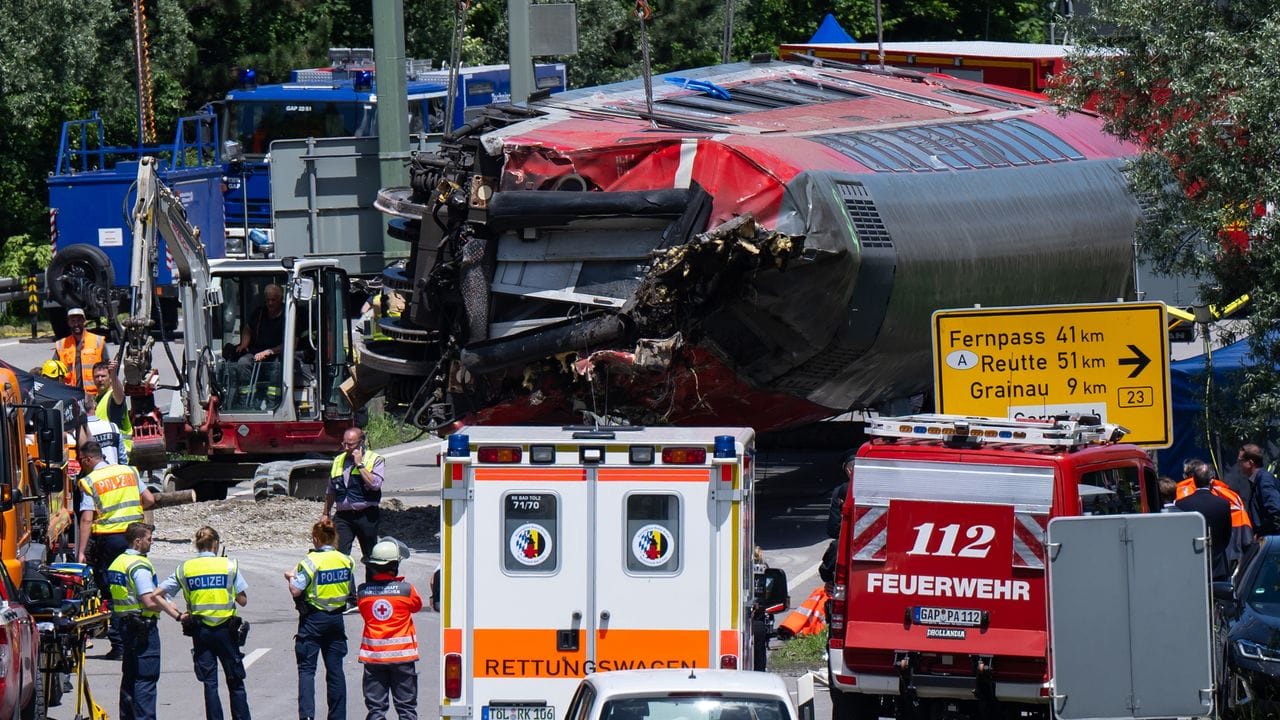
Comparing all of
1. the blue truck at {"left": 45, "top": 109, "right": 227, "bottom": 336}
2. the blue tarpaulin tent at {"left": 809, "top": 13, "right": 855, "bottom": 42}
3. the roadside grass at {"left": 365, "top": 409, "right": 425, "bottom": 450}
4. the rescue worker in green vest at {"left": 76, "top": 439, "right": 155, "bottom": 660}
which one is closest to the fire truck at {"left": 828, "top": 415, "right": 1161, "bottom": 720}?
the rescue worker in green vest at {"left": 76, "top": 439, "right": 155, "bottom": 660}

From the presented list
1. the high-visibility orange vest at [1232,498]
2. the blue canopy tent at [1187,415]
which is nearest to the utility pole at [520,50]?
the blue canopy tent at [1187,415]

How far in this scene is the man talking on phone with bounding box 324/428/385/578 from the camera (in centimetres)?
1730

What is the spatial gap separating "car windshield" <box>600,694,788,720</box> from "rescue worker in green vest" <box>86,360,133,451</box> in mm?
11867

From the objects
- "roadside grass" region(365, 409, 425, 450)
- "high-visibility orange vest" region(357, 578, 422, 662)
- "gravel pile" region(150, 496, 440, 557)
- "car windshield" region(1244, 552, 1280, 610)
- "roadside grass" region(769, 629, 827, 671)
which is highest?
"high-visibility orange vest" region(357, 578, 422, 662)

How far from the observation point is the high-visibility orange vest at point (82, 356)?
21125 mm

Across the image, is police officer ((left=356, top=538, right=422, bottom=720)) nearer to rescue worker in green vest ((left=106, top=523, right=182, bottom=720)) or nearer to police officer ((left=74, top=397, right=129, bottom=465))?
rescue worker in green vest ((left=106, top=523, right=182, bottom=720))

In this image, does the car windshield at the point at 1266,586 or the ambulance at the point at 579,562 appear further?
the car windshield at the point at 1266,586

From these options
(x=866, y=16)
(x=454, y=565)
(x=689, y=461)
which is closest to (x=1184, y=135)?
(x=689, y=461)

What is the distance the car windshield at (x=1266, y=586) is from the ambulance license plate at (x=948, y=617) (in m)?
3.26

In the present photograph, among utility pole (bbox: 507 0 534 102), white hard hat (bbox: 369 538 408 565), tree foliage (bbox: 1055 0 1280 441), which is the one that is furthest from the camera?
utility pole (bbox: 507 0 534 102)

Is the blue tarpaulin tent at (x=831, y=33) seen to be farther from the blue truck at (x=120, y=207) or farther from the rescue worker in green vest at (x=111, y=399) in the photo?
the rescue worker in green vest at (x=111, y=399)

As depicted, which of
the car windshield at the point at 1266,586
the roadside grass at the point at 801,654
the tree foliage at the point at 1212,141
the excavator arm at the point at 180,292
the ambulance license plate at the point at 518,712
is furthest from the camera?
the excavator arm at the point at 180,292

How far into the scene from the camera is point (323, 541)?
42.2ft

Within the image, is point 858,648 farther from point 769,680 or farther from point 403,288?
point 403,288
